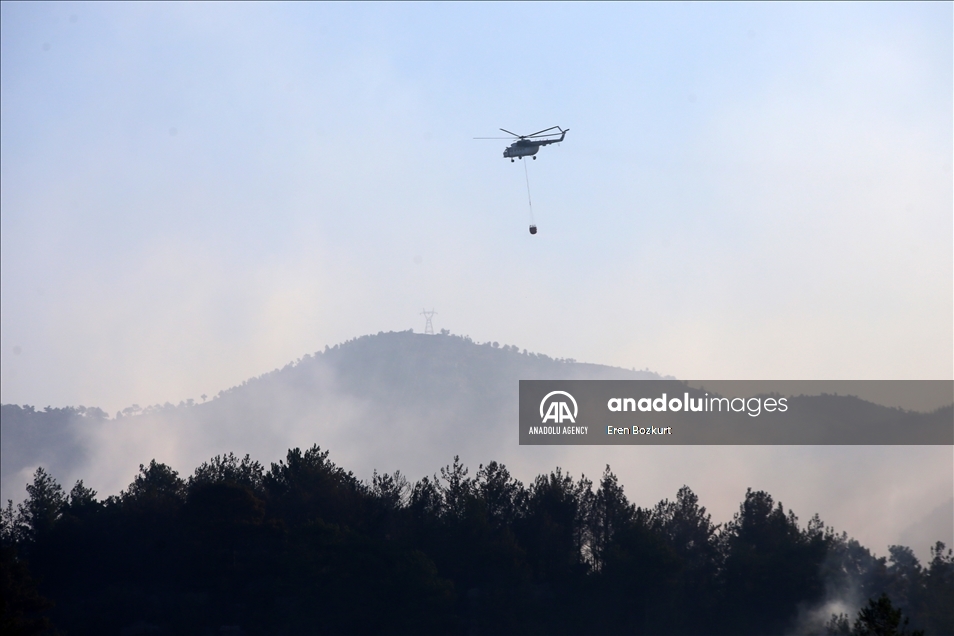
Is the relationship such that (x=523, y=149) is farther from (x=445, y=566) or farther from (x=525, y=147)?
(x=445, y=566)

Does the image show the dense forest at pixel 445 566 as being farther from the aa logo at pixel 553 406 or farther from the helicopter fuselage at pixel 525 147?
the helicopter fuselage at pixel 525 147

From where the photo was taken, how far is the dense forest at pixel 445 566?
2997 inches

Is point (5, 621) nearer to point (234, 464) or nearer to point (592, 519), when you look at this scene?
point (234, 464)

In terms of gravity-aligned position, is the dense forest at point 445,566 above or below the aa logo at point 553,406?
below

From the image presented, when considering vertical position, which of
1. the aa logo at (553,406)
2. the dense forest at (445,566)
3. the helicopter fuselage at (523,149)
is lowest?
the dense forest at (445,566)

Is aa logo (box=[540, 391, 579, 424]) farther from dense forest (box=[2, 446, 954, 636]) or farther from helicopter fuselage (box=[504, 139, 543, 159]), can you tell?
helicopter fuselage (box=[504, 139, 543, 159])

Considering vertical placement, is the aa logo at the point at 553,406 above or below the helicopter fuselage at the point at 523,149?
below

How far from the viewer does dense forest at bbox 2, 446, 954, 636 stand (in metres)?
76.1

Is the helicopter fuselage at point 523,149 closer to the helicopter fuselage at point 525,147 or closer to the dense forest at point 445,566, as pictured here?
the helicopter fuselage at point 525,147

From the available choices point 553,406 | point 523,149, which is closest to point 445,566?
point 523,149

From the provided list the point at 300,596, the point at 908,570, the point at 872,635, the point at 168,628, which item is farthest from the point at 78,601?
the point at 908,570

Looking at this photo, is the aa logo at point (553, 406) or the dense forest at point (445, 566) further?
the aa logo at point (553, 406)

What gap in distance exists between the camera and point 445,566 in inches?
3300

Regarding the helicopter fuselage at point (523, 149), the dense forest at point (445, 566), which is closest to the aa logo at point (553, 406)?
the dense forest at point (445, 566)
